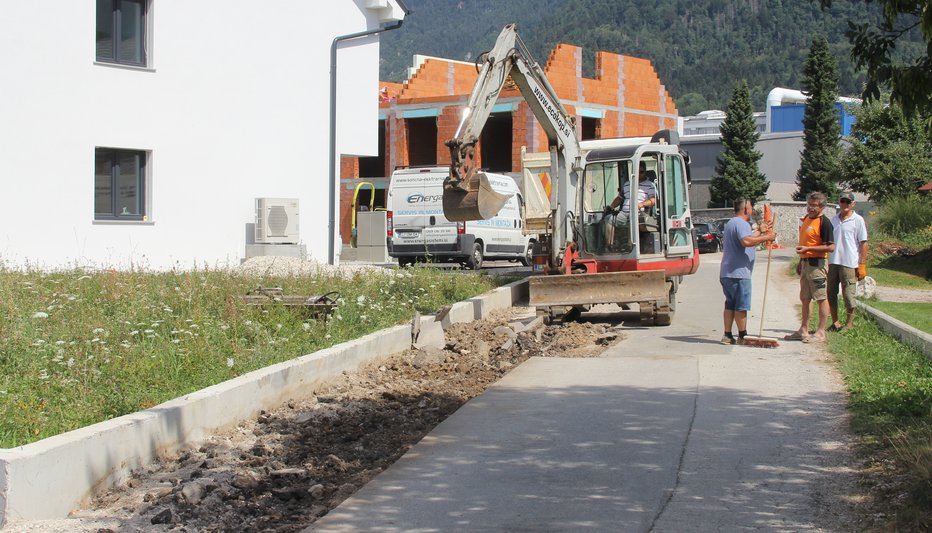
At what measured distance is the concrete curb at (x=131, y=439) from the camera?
17.7 ft

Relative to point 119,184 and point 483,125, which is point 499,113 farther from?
point 483,125

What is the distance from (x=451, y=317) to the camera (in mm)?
13539

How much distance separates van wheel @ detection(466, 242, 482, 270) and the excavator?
9869 millimetres

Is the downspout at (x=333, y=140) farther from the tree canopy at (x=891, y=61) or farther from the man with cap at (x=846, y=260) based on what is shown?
the tree canopy at (x=891, y=61)

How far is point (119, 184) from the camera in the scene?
66.1 ft

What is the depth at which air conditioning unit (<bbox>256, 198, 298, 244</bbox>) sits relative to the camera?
2183cm

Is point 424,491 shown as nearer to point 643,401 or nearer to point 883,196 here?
point 643,401

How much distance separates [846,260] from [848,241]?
0.25 meters

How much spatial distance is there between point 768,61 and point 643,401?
18285cm

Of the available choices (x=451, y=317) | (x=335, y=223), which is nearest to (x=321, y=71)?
(x=335, y=223)

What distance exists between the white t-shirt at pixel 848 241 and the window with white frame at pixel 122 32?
45.0 feet

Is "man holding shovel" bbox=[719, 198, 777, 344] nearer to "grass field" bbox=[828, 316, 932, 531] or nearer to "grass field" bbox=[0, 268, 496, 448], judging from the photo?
"grass field" bbox=[828, 316, 932, 531]

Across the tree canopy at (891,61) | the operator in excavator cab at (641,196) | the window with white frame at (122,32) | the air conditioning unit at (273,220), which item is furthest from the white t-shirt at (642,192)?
the window with white frame at (122,32)

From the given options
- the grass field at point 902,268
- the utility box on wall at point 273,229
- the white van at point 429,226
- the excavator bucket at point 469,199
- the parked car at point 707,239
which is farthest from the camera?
the parked car at point 707,239
